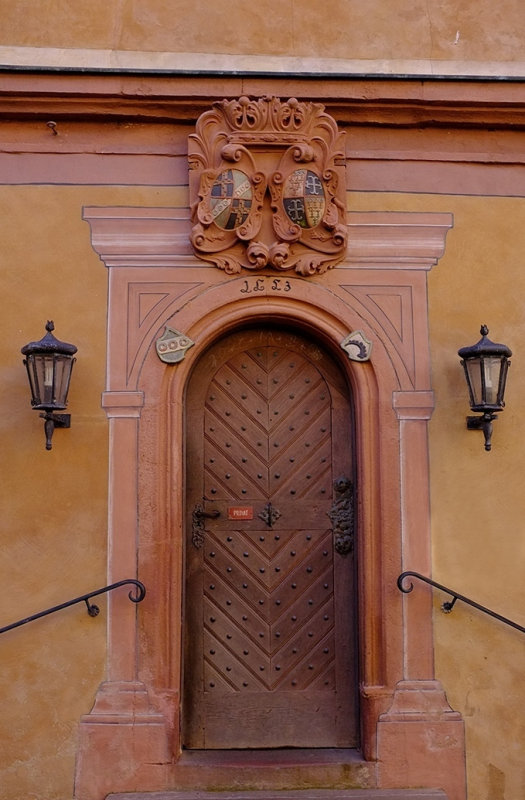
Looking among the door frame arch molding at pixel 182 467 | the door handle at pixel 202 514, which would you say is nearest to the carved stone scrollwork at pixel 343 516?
the door frame arch molding at pixel 182 467

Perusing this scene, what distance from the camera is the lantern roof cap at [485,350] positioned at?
19.5 feet

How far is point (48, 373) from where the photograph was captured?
231 inches

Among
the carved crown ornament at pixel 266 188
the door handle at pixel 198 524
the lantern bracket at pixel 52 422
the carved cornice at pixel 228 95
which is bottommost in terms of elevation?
the door handle at pixel 198 524

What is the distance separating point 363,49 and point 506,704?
13.5 feet

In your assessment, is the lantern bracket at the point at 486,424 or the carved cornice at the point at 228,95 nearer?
the lantern bracket at the point at 486,424

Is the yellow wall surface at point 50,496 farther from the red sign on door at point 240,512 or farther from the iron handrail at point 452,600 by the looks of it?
the iron handrail at point 452,600

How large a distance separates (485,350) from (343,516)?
1.33 m

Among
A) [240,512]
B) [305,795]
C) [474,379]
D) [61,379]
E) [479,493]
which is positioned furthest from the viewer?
[240,512]

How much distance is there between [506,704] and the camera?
6.03 meters

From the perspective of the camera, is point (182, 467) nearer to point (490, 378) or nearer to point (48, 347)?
point (48, 347)

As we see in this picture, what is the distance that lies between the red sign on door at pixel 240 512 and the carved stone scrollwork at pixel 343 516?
0.49m

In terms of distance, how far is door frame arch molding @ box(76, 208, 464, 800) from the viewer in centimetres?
593

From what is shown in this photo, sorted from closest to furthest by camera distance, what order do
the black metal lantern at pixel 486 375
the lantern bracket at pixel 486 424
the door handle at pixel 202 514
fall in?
the black metal lantern at pixel 486 375, the lantern bracket at pixel 486 424, the door handle at pixel 202 514

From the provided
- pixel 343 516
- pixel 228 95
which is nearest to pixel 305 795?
pixel 343 516
